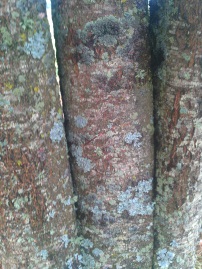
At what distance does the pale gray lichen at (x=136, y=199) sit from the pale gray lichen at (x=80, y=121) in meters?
0.40

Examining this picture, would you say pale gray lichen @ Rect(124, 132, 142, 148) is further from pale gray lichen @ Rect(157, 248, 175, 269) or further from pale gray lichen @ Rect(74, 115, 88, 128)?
pale gray lichen @ Rect(157, 248, 175, 269)

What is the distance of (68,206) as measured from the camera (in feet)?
5.47

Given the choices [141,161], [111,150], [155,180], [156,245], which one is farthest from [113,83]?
[156,245]

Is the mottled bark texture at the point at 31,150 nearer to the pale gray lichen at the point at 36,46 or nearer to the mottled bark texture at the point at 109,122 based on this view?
the pale gray lichen at the point at 36,46

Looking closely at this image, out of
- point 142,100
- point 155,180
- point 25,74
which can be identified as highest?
point 25,74

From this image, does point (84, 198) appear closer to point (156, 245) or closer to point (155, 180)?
point (155, 180)

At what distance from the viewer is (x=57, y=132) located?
1514 mm

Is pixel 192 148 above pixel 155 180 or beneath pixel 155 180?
above

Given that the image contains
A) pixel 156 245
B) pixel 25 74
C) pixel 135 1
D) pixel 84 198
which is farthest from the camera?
pixel 156 245

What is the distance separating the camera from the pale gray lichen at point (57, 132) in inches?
58.9

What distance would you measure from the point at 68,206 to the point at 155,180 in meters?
0.47

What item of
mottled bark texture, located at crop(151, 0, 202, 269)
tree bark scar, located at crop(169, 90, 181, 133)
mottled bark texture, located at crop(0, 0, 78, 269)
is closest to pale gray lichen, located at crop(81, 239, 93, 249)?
mottled bark texture, located at crop(0, 0, 78, 269)

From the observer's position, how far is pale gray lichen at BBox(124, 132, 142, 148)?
1627 mm

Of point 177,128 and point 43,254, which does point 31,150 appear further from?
point 177,128
